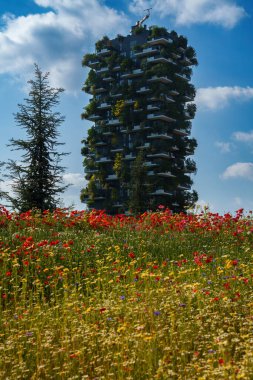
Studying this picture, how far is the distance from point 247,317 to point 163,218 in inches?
468

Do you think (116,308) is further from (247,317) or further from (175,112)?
(175,112)

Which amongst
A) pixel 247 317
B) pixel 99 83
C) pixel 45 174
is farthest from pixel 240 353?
pixel 99 83

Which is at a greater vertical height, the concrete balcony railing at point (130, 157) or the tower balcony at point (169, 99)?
the tower balcony at point (169, 99)

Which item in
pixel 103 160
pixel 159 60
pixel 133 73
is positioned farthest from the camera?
pixel 133 73

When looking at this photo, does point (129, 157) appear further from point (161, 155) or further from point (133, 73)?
point (133, 73)

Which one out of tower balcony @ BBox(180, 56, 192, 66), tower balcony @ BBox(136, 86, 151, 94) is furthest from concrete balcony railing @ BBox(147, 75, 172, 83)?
tower balcony @ BBox(180, 56, 192, 66)

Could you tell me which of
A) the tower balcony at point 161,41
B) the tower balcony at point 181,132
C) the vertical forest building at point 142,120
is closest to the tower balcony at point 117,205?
the vertical forest building at point 142,120

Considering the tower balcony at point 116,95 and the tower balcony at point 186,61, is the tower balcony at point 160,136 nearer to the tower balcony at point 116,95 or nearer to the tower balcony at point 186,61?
the tower balcony at point 116,95

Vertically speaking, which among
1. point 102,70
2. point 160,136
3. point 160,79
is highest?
point 102,70

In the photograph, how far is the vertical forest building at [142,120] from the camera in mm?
62781

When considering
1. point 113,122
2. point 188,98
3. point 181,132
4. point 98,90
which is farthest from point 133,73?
point 181,132

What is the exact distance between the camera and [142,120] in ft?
217

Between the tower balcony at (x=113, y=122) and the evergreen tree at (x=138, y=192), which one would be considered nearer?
the evergreen tree at (x=138, y=192)

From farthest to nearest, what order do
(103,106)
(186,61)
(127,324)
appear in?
(103,106), (186,61), (127,324)
